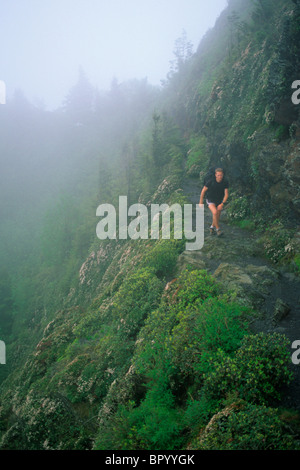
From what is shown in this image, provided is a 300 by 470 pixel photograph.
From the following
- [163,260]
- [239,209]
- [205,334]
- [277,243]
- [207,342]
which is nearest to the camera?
[207,342]

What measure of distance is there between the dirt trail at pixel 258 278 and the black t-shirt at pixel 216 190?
61.0 inches

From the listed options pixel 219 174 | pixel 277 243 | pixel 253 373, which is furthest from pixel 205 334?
pixel 219 174

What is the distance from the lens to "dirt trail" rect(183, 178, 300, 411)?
16.5ft

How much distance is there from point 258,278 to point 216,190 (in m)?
3.74

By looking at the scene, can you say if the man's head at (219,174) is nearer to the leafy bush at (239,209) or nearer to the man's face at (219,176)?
the man's face at (219,176)

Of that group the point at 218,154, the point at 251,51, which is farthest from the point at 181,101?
the point at 218,154

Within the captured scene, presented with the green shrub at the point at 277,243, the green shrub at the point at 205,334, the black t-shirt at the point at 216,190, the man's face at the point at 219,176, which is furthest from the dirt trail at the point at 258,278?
the man's face at the point at 219,176

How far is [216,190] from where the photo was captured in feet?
30.6

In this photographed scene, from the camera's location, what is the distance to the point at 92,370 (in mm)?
7098

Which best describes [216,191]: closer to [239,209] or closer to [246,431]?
[239,209]

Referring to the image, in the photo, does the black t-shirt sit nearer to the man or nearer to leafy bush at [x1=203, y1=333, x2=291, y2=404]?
the man

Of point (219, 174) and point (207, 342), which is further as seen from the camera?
point (219, 174)

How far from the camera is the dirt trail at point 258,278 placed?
5023mm
